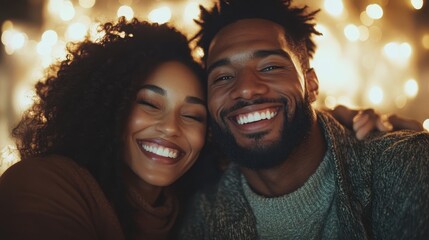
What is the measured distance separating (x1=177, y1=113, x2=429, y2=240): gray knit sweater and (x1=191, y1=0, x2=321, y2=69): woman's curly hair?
616 mm

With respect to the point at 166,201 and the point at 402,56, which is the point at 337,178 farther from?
the point at 402,56

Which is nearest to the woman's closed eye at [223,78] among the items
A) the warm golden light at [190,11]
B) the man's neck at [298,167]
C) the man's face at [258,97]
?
the man's face at [258,97]

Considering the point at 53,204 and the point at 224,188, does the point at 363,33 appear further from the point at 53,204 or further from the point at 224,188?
the point at 53,204

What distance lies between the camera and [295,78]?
2289mm

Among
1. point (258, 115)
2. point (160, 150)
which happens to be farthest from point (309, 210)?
point (160, 150)

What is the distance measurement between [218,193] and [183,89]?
80cm

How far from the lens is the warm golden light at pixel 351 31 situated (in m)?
4.95

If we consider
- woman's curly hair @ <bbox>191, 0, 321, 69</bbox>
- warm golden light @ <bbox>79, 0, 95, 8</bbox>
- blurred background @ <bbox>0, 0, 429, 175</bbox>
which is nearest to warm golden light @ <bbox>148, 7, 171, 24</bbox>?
blurred background @ <bbox>0, 0, 429, 175</bbox>

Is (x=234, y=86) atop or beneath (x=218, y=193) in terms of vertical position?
atop

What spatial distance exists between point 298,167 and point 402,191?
613 mm

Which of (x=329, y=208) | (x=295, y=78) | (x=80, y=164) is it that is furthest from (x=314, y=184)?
(x=80, y=164)

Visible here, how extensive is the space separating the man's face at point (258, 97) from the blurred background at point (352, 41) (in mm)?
2548

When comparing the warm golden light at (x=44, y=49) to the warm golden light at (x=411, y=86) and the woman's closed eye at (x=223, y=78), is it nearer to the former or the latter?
the woman's closed eye at (x=223, y=78)

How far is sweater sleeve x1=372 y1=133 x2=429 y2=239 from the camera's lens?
176 cm
